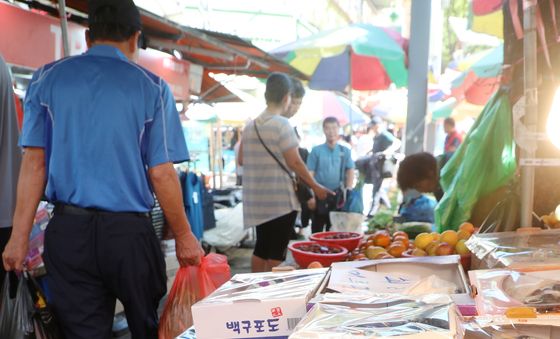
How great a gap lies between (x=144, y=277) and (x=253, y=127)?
2.00 meters

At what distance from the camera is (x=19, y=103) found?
12.5 feet

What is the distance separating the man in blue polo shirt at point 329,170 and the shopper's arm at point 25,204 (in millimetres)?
4207

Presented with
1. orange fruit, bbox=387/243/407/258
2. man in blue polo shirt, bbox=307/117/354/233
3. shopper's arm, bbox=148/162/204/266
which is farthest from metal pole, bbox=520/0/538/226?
man in blue polo shirt, bbox=307/117/354/233

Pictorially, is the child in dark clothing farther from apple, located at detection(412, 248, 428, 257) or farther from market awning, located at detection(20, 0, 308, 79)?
market awning, located at detection(20, 0, 308, 79)

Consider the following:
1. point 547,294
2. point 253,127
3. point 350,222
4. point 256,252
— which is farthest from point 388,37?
point 547,294

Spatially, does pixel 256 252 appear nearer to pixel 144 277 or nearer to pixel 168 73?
pixel 144 277

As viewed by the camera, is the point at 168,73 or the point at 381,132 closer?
the point at 168,73

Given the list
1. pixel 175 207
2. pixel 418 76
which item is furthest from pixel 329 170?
pixel 175 207

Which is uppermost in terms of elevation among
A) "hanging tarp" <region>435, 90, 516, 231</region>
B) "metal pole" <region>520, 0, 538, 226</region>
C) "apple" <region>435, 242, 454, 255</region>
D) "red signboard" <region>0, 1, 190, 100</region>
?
"red signboard" <region>0, 1, 190, 100</region>

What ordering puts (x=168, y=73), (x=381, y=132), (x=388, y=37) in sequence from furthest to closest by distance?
1. (x=381, y=132)
2. (x=388, y=37)
3. (x=168, y=73)

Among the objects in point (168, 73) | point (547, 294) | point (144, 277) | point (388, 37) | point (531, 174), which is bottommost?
point (144, 277)

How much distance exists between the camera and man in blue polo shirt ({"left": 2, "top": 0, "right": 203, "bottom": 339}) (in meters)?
2.04

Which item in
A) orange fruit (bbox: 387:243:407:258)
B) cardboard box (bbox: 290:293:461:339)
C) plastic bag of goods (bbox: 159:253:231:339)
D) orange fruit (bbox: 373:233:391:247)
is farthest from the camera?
orange fruit (bbox: 373:233:391:247)

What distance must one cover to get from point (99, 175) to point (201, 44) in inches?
150
